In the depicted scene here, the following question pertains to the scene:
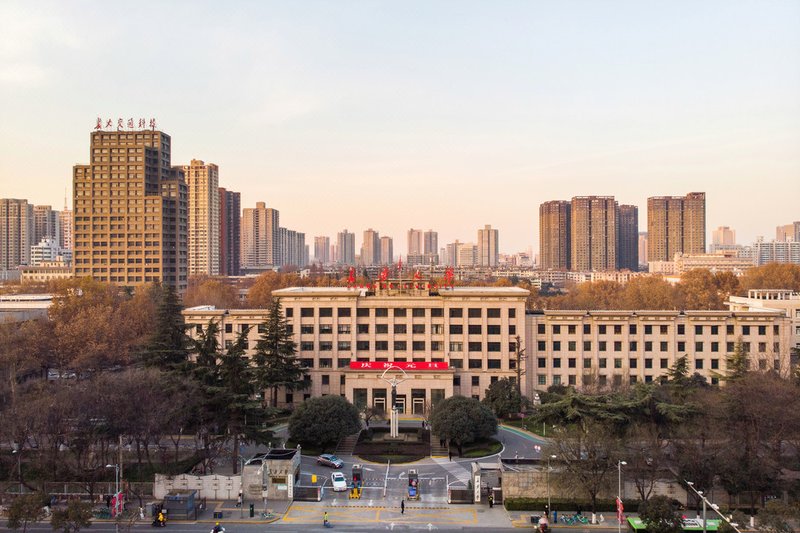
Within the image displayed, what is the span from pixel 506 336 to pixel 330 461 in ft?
85.5

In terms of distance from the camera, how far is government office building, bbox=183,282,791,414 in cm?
6619

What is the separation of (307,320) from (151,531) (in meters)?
33.1

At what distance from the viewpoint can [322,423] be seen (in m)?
48.8

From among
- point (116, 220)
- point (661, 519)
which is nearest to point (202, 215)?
point (116, 220)

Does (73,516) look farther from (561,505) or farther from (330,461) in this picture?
(561,505)

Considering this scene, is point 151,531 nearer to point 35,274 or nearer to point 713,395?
point 713,395

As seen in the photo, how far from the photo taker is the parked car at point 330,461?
4628cm

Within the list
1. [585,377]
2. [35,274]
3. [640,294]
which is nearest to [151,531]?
[585,377]

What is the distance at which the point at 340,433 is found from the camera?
49094 millimetres

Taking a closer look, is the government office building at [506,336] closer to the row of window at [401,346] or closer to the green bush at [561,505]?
the row of window at [401,346]

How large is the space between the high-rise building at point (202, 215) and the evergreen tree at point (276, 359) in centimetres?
13337

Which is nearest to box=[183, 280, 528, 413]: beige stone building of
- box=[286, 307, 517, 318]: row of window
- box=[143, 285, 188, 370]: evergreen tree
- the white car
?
box=[286, 307, 517, 318]: row of window

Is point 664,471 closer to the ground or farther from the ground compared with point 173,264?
closer to the ground

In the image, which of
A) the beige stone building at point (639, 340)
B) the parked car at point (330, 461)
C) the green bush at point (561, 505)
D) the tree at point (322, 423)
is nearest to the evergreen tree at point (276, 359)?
the tree at point (322, 423)
